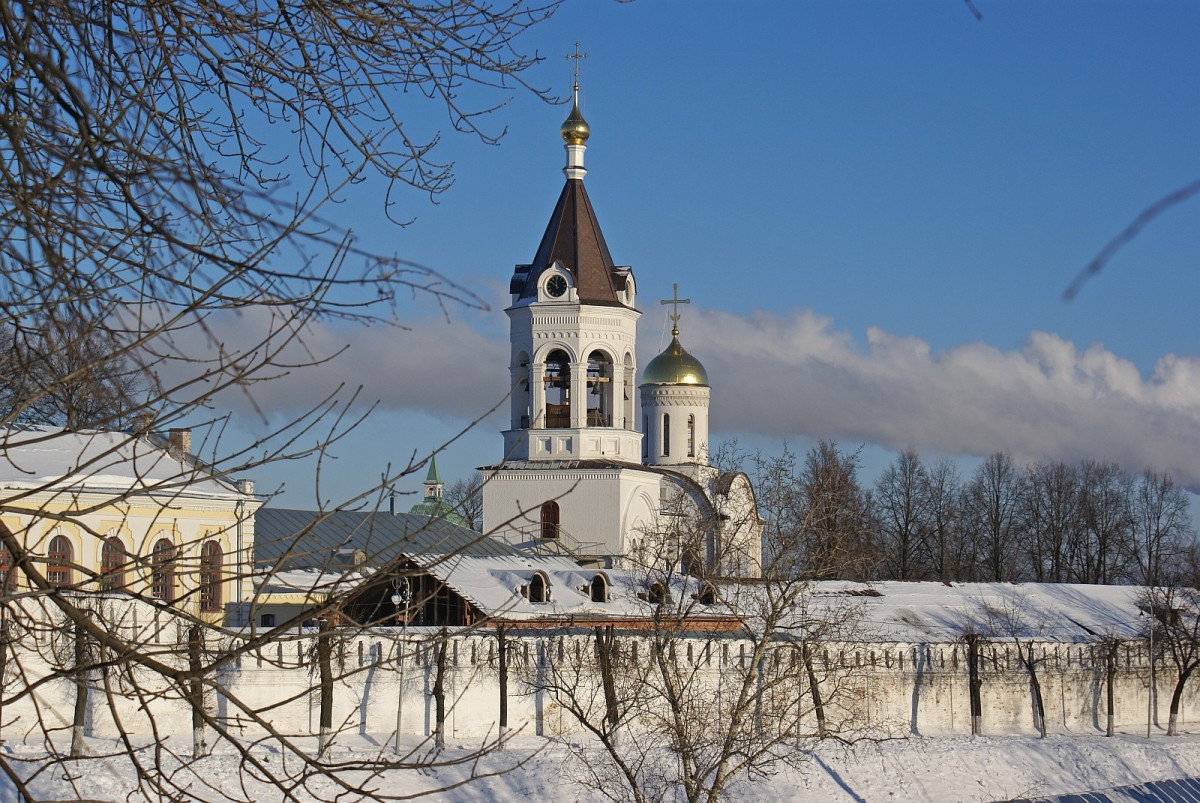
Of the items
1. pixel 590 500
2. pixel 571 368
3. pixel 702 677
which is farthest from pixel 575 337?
pixel 702 677

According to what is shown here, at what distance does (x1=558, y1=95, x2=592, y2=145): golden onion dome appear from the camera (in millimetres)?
40366

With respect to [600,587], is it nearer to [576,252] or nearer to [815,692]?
[815,692]

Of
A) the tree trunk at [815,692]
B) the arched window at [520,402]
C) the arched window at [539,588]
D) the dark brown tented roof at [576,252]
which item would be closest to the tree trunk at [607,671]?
the tree trunk at [815,692]

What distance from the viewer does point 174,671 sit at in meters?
4.22

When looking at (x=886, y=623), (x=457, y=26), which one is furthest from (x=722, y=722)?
(x=457, y=26)

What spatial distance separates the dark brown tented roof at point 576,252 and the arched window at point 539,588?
1353 cm

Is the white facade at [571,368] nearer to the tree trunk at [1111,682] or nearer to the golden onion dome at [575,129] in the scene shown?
the golden onion dome at [575,129]

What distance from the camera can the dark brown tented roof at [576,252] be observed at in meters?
40.4

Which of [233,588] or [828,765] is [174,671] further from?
[233,588]

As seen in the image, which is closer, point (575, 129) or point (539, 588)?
point (539, 588)

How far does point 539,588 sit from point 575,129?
16.5 m

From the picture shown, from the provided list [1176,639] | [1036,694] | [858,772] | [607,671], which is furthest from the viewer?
[1176,639]

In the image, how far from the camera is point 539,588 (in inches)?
1094

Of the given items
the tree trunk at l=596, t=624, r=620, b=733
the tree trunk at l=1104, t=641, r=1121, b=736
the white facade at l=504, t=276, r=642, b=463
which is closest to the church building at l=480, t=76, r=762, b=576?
the white facade at l=504, t=276, r=642, b=463
